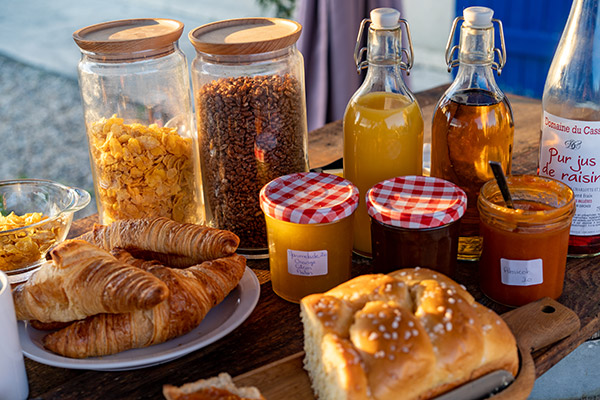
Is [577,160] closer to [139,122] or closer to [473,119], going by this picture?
[473,119]


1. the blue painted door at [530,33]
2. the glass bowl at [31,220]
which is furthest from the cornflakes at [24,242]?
the blue painted door at [530,33]

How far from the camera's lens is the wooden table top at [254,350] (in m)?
0.92

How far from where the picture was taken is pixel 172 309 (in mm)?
925

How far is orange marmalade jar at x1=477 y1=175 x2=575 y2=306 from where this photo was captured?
981 millimetres

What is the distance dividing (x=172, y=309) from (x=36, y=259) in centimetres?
33

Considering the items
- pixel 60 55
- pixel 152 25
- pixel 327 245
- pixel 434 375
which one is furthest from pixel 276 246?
pixel 60 55

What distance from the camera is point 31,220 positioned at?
1.17 m

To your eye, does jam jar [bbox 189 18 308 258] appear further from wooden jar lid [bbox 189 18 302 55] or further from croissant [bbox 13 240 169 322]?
croissant [bbox 13 240 169 322]

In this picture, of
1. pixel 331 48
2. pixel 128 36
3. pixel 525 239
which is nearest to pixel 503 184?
pixel 525 239

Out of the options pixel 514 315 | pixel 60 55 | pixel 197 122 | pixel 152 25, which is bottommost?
pixel 60 55

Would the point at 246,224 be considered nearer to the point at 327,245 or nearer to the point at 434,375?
the point at 327,245

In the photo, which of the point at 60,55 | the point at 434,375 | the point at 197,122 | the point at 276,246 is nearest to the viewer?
the point at 434,375

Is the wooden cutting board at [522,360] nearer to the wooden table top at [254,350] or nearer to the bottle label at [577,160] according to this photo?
the wooden table top at [254,350]

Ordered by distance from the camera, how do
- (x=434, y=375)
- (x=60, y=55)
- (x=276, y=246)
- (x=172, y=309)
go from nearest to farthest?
1. (x=434, y=375)
2. (x=172, y=309)
3. (x=276, y=246)
4. (x=60, y=55)
